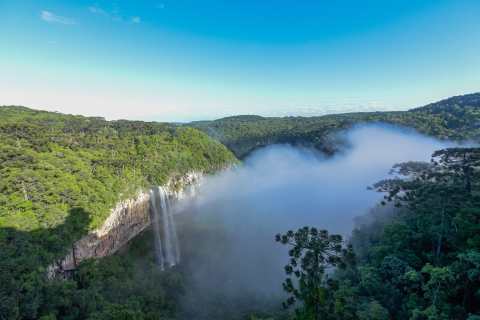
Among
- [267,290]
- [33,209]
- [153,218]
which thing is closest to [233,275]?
[267,290]

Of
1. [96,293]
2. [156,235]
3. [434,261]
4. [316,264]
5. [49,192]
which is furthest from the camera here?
[156,235]

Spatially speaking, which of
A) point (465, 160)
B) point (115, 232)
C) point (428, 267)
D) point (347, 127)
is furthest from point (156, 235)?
point (347, 127)

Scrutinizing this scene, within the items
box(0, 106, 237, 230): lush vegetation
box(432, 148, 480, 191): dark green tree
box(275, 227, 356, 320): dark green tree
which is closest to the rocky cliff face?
box(0, 106, 237, 230): lush vegetation

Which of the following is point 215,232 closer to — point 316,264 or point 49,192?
point 49,192

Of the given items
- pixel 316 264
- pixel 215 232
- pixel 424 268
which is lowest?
pixel 215 232

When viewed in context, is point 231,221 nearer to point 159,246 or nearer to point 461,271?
point 159,246

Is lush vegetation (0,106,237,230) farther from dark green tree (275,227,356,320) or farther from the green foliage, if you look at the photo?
the green foliage
